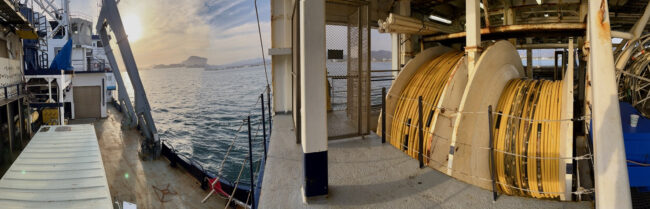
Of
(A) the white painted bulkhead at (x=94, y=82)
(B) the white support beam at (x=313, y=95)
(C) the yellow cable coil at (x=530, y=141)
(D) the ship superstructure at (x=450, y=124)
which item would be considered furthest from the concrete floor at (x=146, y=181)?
(A) the white painted bulkhead at (x=94, y=82)

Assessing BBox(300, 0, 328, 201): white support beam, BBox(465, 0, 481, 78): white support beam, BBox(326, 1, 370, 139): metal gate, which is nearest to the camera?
BBox(300, 0, 328, 201): white support beam

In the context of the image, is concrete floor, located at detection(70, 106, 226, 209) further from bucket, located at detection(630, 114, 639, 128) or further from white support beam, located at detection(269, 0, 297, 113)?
bucket, located at detection(630, 114, 639, 128)

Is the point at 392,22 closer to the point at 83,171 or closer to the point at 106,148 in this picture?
the point at 83,171

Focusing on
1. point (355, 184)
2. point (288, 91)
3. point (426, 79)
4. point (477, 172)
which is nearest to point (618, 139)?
point (355, 184)

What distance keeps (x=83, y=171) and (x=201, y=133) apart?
Answer: 1575 cm

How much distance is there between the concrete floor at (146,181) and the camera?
8.12 m

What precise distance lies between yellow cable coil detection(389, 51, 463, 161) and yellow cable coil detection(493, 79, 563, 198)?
121 cm

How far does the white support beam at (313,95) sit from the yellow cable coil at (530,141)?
10.2ft

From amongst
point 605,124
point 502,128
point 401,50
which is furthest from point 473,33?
point 605,124

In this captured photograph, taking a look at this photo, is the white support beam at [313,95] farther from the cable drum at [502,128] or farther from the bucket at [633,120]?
A: the bucket at [633,120]

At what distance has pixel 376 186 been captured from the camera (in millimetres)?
3471

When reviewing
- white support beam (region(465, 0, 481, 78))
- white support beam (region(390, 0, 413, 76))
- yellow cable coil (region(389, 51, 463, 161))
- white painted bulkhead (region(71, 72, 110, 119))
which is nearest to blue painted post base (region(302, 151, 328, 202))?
yellow cable coil (region(389, 51, 463, 161))

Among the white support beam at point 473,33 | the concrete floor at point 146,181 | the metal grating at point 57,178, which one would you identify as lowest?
the concrete floor at point 146,181

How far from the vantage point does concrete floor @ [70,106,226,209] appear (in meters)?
8.12
